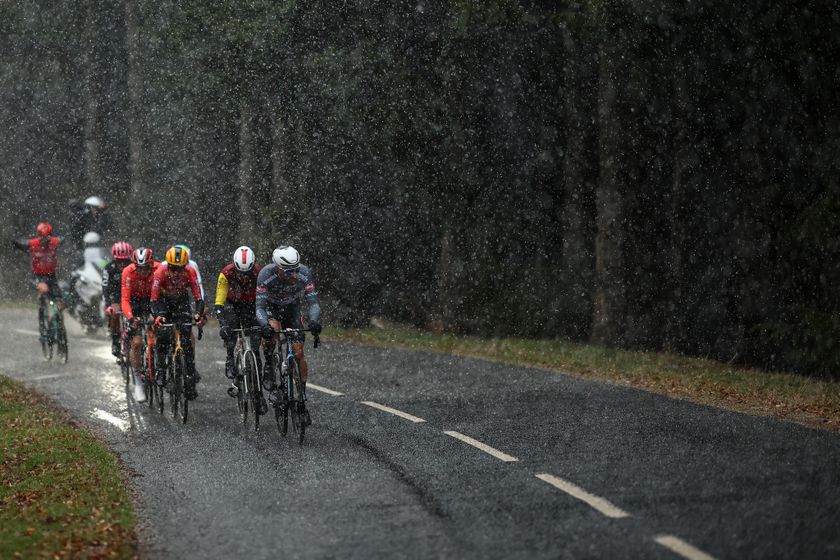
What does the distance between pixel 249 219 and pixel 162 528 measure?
22.4 m

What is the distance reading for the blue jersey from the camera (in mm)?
12273

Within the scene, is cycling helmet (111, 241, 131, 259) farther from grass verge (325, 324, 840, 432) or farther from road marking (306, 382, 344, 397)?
grass verge (325, 324, 840, 432)

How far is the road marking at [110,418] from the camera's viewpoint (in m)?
13.5

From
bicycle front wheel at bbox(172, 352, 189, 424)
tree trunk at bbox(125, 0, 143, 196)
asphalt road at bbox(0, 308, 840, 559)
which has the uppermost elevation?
tree trunk at bbox(125, 0, 143, 196)

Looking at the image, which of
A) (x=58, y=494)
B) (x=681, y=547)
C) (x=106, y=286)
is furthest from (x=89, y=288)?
(x=681, y=547)

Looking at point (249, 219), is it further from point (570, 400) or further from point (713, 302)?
point (570, 400)

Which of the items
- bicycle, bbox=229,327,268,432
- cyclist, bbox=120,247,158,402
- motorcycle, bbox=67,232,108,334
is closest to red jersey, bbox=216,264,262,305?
bicycle, bbox=229,327,268,432

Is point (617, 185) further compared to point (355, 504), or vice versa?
point (617, 185)

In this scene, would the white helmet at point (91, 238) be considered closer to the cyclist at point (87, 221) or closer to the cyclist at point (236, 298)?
the cyclist at point (87, 221)

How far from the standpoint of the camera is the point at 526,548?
24.1 feet

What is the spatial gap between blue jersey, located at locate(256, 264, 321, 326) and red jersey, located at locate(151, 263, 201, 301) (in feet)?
5.54

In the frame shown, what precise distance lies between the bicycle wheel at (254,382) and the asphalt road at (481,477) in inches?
9.9

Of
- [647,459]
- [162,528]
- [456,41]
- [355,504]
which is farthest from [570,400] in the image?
[456,41]

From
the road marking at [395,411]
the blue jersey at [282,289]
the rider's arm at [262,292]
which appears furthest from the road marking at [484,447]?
the rider's arm at [262,292]
